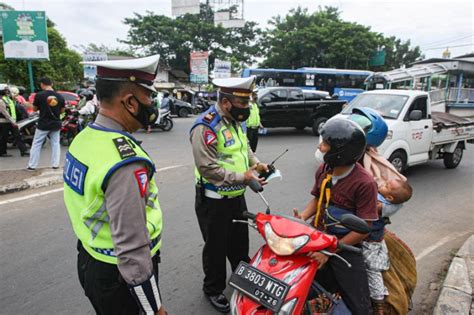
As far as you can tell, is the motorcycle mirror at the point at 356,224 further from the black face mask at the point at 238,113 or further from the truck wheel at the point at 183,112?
the truck wheel at the point at 183,112

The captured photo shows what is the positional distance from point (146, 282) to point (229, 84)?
4.95ft

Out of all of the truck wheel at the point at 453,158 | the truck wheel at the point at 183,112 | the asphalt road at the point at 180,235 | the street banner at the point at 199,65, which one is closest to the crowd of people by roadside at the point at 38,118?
the asphalt road at the point at 180,235

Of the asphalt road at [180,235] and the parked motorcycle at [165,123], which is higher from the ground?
the parked motorcycle at [165,123]

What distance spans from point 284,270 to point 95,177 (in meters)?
0.97

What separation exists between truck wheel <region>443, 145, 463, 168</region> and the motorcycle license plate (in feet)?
24.6

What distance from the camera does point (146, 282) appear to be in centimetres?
134

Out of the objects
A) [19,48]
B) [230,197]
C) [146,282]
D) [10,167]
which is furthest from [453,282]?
[19,48]

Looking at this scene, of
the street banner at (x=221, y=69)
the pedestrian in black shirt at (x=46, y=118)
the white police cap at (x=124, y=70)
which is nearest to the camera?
the white police cap at (x=124, y=70)

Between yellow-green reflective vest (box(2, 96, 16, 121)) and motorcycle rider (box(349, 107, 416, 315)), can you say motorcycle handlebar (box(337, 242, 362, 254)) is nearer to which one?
motorcycle rider (box(349, 107, 416, 315))

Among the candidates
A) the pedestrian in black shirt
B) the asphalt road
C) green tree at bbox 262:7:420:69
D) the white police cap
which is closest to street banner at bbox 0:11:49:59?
the asphalt road

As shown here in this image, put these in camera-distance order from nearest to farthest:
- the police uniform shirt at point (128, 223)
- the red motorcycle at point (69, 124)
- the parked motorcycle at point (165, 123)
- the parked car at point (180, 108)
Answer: the police uniform shirt at point (128, 223) < the red motorcycle at point (69, 124) < the parked motorcycle at point (165, 123) < the parked car at point (180, 108)

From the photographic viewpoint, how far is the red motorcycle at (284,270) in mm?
1569

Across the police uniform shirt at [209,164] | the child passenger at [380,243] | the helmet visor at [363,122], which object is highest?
the helmet visor at [363,122]

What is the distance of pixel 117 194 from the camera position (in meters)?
1.28
